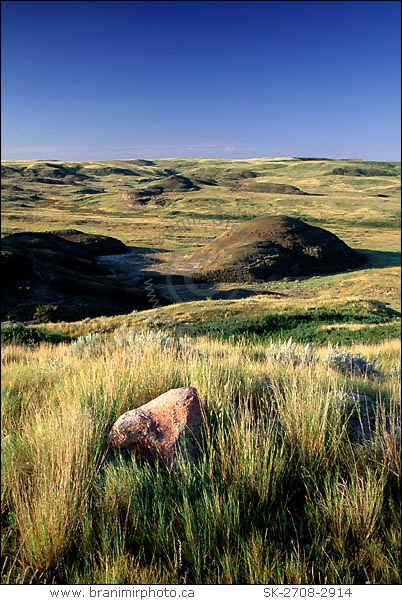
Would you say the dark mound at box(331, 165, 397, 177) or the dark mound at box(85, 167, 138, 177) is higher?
the dark mound at box(331, 165, 397, 177)

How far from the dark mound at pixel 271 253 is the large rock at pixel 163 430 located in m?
2.44

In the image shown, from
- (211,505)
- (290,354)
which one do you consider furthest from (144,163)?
(211,505)

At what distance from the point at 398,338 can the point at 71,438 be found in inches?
283

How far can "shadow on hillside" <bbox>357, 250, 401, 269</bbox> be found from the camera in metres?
6.52

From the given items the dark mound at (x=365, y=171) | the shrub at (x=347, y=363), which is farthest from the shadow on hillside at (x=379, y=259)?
the dark mound at (x=365, y=171)

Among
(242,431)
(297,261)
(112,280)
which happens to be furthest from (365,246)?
(242,431)

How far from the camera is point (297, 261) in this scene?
236 inches

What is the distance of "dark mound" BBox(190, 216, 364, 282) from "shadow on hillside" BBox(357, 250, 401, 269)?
31 centimetres

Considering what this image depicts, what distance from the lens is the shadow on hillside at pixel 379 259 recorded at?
21.4 feet

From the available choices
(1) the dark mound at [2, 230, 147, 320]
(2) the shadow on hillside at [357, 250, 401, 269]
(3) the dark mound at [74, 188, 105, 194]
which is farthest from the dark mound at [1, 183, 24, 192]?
(2) the shadow on hillside at [357, 250, 401, 269]

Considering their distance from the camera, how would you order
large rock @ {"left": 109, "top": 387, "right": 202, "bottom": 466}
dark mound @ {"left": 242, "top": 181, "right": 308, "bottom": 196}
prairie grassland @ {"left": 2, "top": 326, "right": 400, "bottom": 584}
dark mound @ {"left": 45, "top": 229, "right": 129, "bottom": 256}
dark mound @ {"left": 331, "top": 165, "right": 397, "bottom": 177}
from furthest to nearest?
1. dark mound @ {"left": 331, "top": 165, "right": 397, "bottom": 177}
2. dark mound @ {"left": 242, "top": 181, "right": 308, "bottom": 196}
3. dark mound @ {"left": 45, "top": 229, "right": 129, "bottom": 256}
4. large rock @ {"left": 109, "top": 387, "right": 202, "bottom": 466}
5. prairie grassland @ {"left": 2, "top": 326, "right": 400, "bottom": 584}

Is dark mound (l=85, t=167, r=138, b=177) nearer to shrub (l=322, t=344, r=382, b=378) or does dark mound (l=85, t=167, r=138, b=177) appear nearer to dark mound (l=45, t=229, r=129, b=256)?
dark mound (l=45, t=229, r=129, b=256)

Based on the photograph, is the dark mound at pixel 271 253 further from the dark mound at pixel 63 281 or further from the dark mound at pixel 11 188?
the dark mound at pixel 11 188

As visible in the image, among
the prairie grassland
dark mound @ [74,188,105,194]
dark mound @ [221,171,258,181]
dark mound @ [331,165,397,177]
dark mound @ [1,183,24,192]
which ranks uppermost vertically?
dark mound @ [331,165,397,177]
